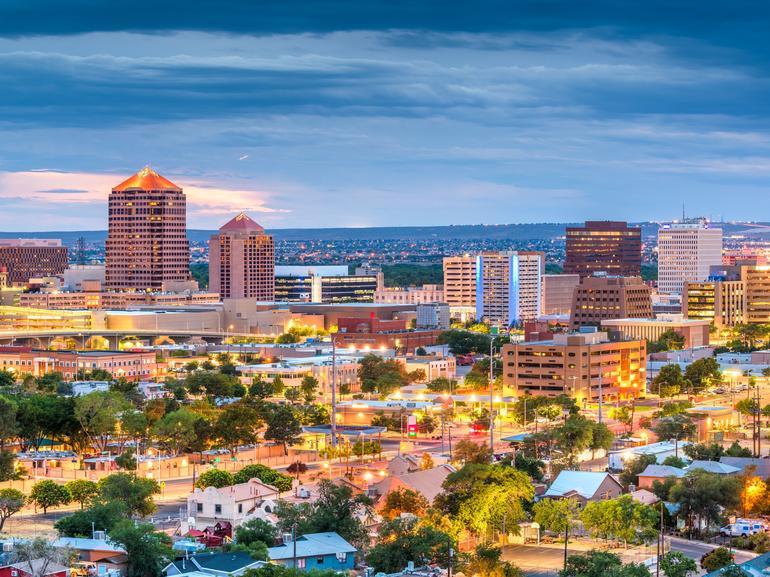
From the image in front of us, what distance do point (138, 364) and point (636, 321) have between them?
58571mm

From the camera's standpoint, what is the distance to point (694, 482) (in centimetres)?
6350

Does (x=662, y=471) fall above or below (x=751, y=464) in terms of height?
below

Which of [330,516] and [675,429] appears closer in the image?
[330,516]

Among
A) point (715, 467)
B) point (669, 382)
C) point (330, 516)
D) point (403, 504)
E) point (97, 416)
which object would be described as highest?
point (97, 416)

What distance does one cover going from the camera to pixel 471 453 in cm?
7469

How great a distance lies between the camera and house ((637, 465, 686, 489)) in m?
68.9

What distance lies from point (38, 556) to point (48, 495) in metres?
19.2

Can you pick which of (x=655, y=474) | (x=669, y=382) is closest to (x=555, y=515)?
(x=655, y=474)

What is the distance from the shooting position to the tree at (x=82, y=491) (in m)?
67.0

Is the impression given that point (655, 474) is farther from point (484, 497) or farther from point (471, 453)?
point (484, 497)

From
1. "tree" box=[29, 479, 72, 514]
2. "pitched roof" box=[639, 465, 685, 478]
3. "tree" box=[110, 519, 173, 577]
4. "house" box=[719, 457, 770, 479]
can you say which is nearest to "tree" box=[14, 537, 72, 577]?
"tree" box=[110, 519, 173, 577]

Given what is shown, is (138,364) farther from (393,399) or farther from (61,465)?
(61,465)

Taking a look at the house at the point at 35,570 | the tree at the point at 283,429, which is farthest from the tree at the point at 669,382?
the house at the point at 35,570

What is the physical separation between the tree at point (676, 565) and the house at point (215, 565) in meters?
12.5
